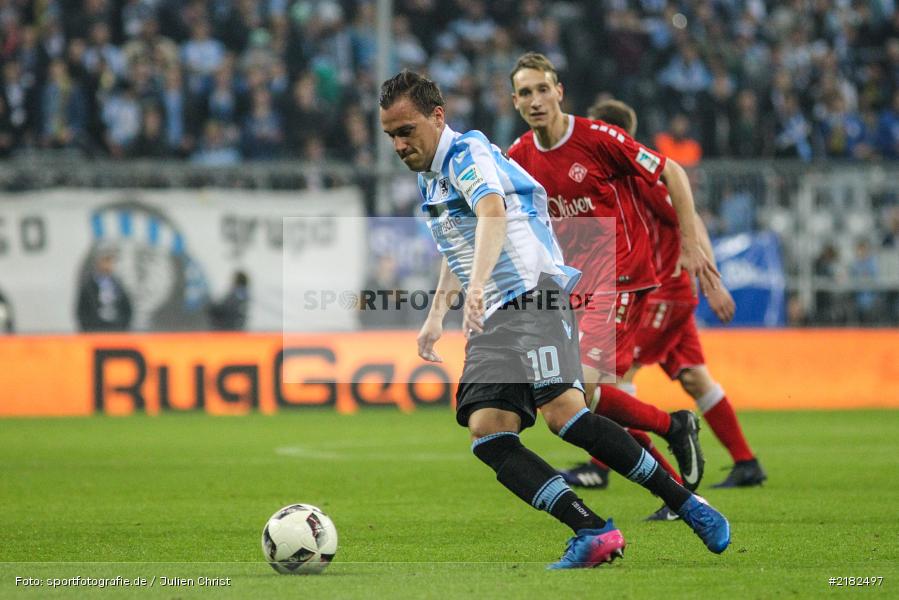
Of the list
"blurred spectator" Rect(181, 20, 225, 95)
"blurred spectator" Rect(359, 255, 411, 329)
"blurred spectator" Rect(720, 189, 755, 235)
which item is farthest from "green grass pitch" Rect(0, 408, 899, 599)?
"blurred spectator" Rect(181, 20, 225, 95)

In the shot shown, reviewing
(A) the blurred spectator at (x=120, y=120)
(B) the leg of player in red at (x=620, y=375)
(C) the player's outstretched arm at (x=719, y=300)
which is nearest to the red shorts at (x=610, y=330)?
(B) the leg of player in red at (x=620, y=375)

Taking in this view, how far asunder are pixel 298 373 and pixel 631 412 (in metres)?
9.61

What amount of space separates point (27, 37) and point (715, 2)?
1086 cm

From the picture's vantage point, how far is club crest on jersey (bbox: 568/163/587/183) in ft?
26.6

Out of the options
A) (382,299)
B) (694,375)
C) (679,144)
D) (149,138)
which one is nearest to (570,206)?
(694,375)

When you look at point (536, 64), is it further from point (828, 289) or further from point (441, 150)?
point (828, 289)

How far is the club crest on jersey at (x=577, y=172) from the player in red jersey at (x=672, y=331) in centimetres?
70

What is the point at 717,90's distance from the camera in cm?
2033

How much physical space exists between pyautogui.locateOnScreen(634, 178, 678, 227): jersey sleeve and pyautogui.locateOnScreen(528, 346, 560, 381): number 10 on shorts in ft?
10.0

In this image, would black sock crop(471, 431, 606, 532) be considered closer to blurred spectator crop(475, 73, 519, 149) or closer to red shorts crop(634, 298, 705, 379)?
red shorts crop(634, 298, 705, 379)

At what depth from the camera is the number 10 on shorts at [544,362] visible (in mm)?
5848

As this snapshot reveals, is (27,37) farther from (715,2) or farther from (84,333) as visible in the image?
(715,2)

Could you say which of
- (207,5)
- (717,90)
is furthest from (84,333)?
(717,90)

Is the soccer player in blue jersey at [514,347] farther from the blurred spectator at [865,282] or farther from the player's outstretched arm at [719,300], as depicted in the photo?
the blurred spectator at [865,282]
